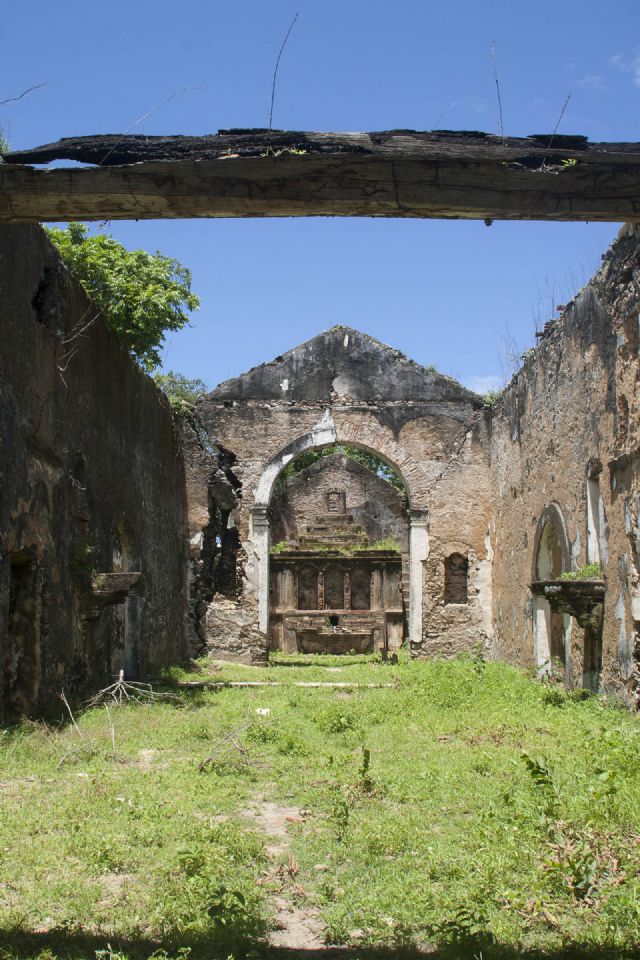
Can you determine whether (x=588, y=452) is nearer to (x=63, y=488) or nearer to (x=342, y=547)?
(x=63, y=488)

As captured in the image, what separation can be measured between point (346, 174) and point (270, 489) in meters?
12.7

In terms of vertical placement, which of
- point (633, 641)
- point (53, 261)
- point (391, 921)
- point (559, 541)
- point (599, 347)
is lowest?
point (391, 921)

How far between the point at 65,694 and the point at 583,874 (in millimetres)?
6515

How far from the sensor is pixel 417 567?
53.5 ft

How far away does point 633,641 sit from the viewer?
835 centimetres

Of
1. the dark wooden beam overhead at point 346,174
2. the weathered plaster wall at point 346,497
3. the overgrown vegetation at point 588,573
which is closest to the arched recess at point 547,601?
the overgrown vegetation at point 588,573

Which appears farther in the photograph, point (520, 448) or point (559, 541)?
point (520, 448)

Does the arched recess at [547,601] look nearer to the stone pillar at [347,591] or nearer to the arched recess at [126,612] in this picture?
the arched recess at [126,612]

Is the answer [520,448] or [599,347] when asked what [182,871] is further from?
[520,448]

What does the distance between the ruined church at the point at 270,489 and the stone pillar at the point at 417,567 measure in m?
0.04

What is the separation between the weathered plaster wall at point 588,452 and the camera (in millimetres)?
8570

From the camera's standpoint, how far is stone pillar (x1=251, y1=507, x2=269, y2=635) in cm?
1645

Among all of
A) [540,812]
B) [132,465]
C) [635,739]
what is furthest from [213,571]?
[540,812]

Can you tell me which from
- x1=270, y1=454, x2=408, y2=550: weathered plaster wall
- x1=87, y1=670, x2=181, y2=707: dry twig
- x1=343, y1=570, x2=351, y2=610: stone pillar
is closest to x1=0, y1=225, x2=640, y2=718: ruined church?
x1=87, y1=670, x2=181, y2=707: dry twig
